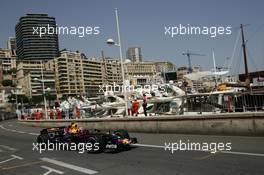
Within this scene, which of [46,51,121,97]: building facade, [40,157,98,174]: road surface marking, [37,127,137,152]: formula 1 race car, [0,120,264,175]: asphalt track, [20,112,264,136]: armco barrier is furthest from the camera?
[46,51,121,97]: building facade

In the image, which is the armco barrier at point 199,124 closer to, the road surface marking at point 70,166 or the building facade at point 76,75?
the road surface marking at point 70,166

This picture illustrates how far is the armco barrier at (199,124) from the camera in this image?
1378 cm

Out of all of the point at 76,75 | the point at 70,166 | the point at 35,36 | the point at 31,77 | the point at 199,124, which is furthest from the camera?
the point at 76,75

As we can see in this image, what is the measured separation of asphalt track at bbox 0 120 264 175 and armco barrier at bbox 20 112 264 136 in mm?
521

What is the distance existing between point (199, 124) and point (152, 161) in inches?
239

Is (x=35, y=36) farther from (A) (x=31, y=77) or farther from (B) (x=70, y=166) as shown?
(B) (x=70, y=166)

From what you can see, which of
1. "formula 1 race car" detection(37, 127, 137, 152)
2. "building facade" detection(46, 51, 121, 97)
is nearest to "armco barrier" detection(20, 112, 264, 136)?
"formula 1 race car" detection(37, 127, 137, 152)

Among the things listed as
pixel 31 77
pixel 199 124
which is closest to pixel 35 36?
pixel 31 77

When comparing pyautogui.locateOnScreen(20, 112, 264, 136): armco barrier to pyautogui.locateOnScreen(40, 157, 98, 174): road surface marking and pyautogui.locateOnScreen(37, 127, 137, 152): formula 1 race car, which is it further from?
pyautogui.locateOnScreen(40, 157, 98, 174): road surface marking

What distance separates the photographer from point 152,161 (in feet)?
35.8

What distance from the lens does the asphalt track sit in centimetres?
911

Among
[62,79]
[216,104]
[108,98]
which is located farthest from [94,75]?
[216,104]

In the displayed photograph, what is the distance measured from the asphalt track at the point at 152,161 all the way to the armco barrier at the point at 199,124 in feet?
1.71

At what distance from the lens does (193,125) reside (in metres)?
16.6
